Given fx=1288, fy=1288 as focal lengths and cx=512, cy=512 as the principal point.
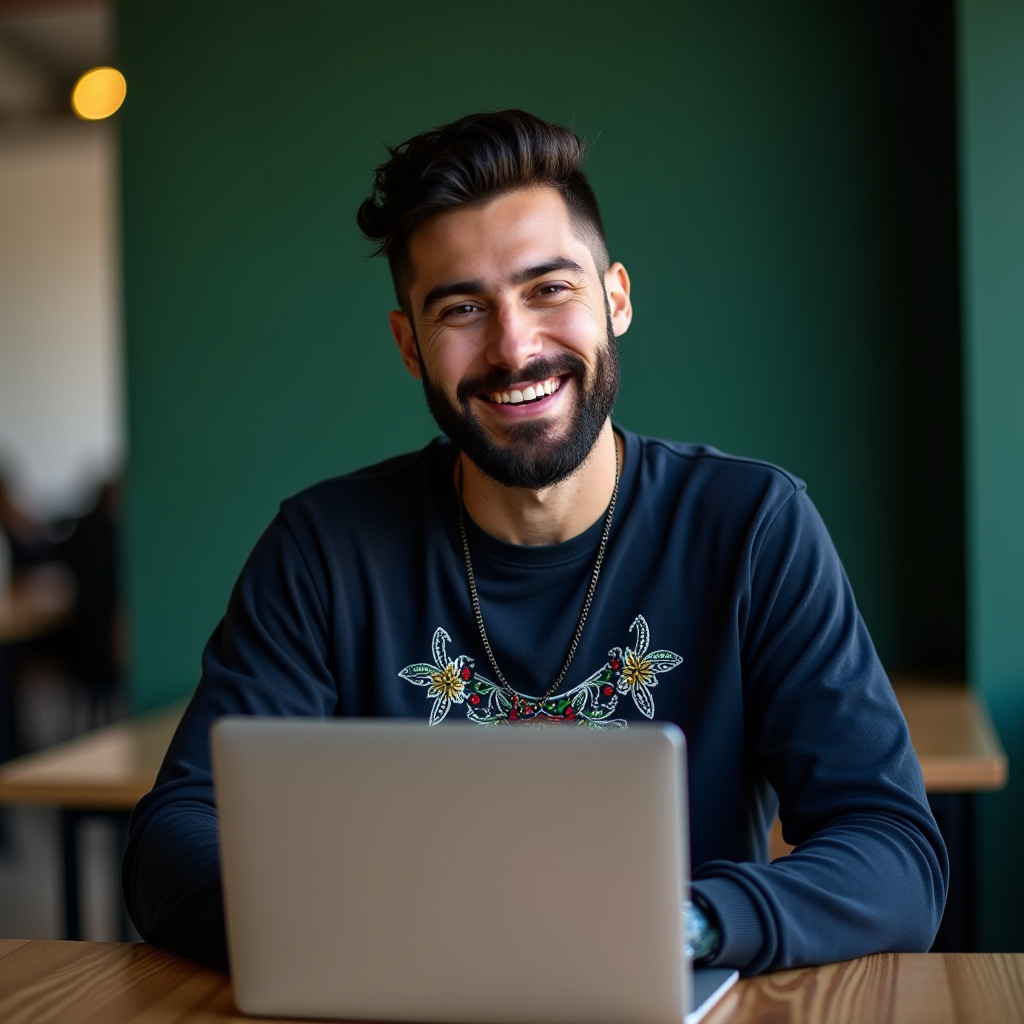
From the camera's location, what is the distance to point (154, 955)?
1208 mm

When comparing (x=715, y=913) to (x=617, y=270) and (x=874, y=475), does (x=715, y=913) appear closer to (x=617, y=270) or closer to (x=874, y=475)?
(x=617, y=270)

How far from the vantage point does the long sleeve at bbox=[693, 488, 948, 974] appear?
3.64 feet

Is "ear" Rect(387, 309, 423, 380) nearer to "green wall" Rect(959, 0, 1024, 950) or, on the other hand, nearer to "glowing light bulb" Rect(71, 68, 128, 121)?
"green wall" Rect(959, 0, 1024, 950)

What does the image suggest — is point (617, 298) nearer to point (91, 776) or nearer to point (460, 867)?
point (460, 867)

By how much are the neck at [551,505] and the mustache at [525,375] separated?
0.10 m

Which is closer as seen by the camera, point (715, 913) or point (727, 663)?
point (715, 913)

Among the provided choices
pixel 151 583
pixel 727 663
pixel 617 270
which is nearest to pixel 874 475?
pixel 617 270

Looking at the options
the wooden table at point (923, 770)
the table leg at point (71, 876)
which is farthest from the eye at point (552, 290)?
the table leg at point (71, 876)

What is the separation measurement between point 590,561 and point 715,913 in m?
0.58

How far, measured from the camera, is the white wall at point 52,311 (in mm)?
9398

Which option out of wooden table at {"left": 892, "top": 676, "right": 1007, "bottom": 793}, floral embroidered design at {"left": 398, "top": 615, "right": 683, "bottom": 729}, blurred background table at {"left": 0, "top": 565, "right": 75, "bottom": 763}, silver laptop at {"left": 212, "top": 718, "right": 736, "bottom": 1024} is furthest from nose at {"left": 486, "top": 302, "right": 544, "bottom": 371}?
blurred background table at {"left": 0, "top": 565, "right": 75, "bottom": 763}

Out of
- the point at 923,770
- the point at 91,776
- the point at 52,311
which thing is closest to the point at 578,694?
the point at 923,770

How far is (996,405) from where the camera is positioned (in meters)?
2.59

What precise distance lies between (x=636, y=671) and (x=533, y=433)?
316mm
